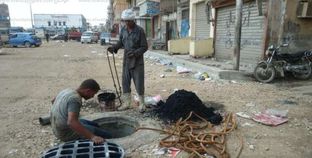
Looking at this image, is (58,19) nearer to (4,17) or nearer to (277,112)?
(4,17)

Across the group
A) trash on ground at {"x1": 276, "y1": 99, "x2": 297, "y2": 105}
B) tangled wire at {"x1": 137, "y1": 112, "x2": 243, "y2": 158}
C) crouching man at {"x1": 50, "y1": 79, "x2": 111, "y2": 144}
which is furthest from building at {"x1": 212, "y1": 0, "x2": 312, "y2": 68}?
crouching man at {"x1": 50, "y1": 79, "x2": 111, "y2": 144}

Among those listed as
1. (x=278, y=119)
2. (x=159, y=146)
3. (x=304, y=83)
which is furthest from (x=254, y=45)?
(x=159, y=146)

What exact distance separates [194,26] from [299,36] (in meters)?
7.88

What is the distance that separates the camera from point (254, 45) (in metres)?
10.6

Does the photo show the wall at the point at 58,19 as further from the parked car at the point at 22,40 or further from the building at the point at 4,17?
the parked car at the point at 22,40

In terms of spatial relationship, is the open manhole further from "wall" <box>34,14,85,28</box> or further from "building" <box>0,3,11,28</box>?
"wall" <box>34,14,85,28</box>

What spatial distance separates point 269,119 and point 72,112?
3409 mm

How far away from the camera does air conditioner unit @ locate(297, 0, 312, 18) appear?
9.09m

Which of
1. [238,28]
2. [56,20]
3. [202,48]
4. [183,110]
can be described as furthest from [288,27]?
[56,20]

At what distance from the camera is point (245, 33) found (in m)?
11.2

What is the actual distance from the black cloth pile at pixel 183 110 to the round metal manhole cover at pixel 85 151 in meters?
1.65

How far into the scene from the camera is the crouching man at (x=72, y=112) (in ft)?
11.1

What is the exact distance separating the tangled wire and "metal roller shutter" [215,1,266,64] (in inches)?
247

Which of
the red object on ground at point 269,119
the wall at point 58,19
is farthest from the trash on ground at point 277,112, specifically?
the wall at point 58,19
